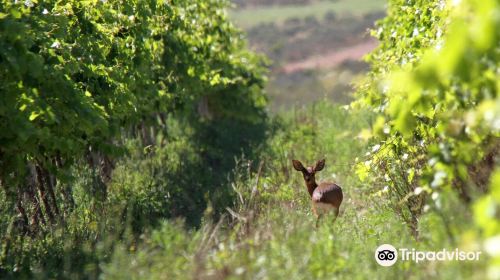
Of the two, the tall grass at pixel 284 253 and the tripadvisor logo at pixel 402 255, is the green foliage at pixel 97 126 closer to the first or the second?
the tall grass at pixel 284 253

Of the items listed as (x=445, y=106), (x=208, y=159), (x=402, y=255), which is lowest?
(x=208, y=159)

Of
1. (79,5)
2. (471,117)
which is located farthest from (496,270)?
(79,5)

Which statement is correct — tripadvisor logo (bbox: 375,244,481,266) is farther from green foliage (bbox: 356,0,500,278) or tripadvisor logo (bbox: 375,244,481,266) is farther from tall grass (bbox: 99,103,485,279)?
green foliage (bbox: 356,0,500,278)

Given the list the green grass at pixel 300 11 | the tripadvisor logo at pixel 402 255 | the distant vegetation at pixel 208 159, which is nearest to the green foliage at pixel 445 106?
the distant vegetation at pixel 208 159

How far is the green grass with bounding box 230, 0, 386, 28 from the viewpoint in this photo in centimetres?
6153

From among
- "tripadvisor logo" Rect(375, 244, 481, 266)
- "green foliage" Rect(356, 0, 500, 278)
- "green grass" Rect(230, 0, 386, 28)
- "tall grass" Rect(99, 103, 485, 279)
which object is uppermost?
"green foliage" Rect(356, 0, 500, 278)

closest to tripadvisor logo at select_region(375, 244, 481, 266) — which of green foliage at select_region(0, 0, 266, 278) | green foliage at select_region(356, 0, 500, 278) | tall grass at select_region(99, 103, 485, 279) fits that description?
tall grass at select_region(99, 103, 485, 279)

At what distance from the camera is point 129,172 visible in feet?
35.2

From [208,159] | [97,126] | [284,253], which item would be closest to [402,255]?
[284,253]

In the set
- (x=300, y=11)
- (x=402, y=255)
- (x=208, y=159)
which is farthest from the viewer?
(x=300, y=11)

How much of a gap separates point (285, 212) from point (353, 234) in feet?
2.51

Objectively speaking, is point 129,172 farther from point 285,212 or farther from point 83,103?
point 285,212

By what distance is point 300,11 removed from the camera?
67688 millimetres

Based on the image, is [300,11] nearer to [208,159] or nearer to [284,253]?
[208,159]
